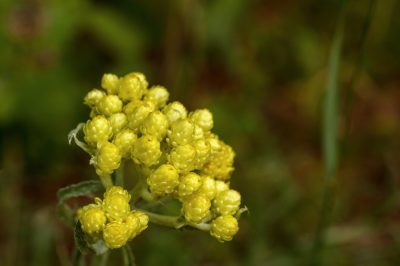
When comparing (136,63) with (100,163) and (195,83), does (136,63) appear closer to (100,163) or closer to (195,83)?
(195,83)

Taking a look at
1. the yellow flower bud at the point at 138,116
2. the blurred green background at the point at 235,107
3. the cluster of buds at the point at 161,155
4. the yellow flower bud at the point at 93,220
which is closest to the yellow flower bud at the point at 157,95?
the cluster of buds at the point at 161,155

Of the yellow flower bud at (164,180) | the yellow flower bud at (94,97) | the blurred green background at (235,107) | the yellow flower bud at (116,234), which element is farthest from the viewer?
the blurred green background at (235,107)

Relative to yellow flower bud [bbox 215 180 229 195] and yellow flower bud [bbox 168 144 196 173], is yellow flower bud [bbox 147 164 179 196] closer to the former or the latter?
yellow flower bud [bbox 168 144 196 173]

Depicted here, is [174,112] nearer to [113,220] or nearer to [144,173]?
[144,173]

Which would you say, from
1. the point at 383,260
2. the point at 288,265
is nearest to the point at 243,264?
the point at 288,265

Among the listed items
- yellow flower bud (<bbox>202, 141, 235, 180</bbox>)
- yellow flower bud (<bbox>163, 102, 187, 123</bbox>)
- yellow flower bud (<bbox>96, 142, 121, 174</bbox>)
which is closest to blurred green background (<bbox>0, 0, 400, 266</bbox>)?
yellow flower bud (<bbox>202, 141, 235, 180</bbox>)

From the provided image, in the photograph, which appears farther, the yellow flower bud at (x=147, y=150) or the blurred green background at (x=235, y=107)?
the blurred green background at (x=235, y=107)

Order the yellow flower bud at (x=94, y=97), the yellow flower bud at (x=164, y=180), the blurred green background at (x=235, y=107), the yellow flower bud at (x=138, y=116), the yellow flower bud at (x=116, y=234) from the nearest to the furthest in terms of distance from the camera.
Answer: the yellow flower bud at (x=116, y=234) → the yellow flower bud at (x=164, y=180) → the yellow flower bud at (x=138, y=116) → the yellow flower bud at (x=94, y=97) → the blurred green background at (x=235, y=107)

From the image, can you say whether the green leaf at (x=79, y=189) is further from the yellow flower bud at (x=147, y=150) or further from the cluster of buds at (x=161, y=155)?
the yellow flower bud at (x=147, y=150)
